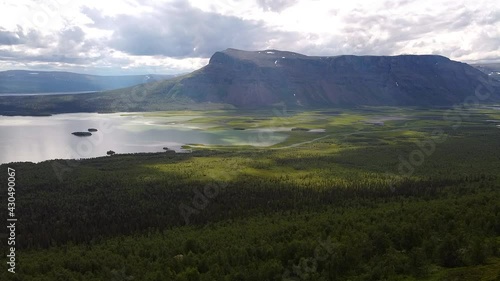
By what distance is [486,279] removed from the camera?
31250 millimetres

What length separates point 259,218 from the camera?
6625cm

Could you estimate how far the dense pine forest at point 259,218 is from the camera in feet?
134

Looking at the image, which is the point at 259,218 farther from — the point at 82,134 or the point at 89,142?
the point at 82,134

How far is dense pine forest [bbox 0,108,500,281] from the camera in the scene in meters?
40.8

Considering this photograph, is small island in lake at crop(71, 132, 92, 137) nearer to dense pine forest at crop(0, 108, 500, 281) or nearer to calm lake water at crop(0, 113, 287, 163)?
calm lake water at crop(0, 113, 287, 163)

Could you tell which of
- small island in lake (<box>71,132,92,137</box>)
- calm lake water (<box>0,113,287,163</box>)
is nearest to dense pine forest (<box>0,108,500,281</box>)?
calm lake water (<box>0,113,287,163</box>)

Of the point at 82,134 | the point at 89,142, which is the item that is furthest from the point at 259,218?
the point at 82,134

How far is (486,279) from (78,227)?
5443cm

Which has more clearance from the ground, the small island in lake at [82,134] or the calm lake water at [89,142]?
the small island in lake at [82,134]

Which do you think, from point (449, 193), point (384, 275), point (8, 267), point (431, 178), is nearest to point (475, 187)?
point (449, 193)

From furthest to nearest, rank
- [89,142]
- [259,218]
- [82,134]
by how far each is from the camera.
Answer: [82,134], [89,142], [259,218]

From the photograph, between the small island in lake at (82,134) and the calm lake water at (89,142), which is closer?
the calm lake water at (89,142)

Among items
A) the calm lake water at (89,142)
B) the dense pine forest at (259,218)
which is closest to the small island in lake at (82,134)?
the calm lake water at (89,142)

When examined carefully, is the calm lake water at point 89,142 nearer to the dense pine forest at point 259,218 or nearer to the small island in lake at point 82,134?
the small island in lake at point 82,134
